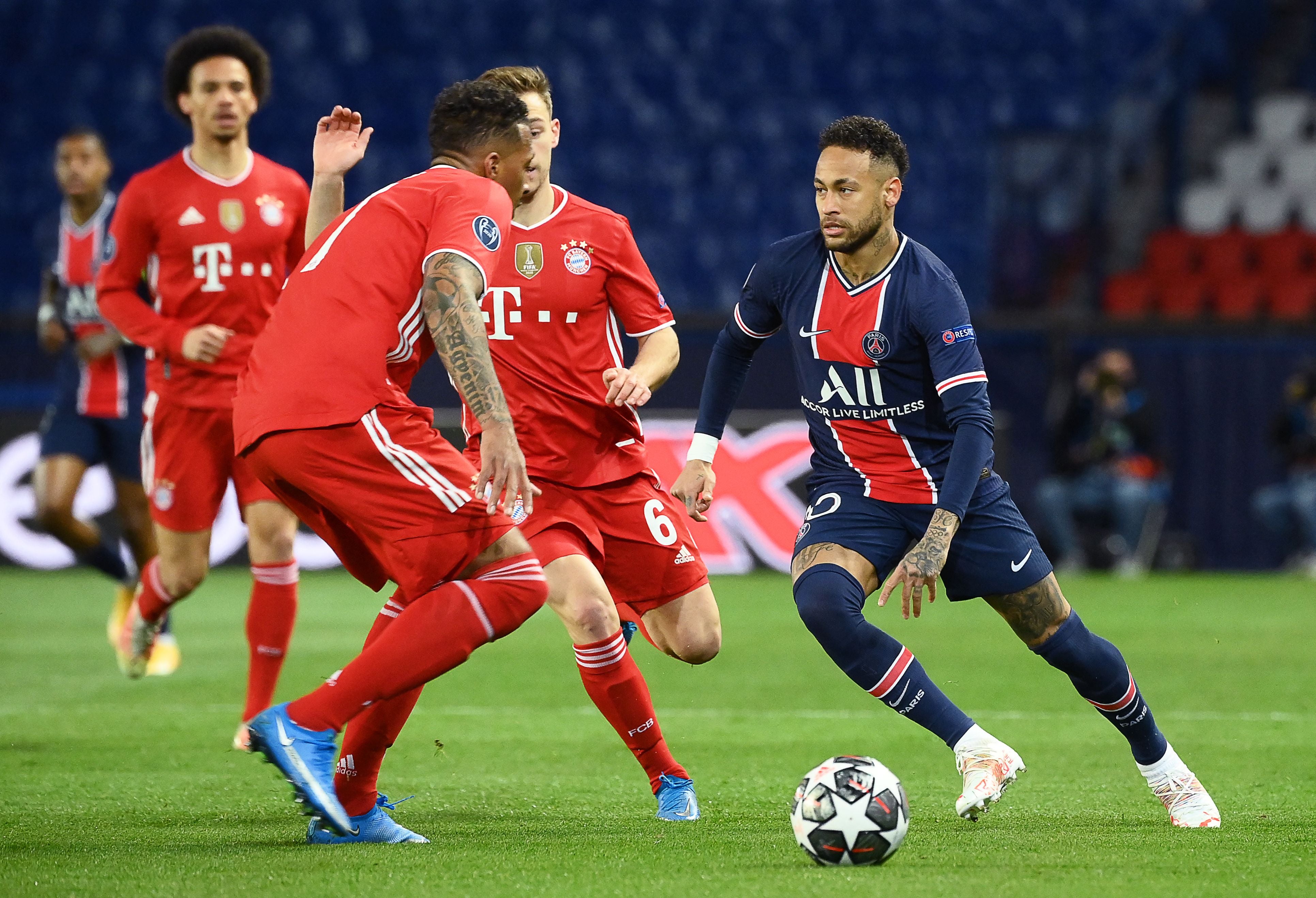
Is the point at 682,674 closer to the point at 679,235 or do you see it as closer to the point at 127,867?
the point at 127,867

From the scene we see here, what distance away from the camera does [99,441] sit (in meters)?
7.79

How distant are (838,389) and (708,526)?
793 centimetres

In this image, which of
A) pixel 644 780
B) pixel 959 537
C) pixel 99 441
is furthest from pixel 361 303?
pixel 99 441

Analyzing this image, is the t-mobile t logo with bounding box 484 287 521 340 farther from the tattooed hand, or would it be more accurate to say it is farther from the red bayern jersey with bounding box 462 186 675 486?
the tattooed hand

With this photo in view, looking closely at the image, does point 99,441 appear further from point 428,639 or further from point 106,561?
point 428,639

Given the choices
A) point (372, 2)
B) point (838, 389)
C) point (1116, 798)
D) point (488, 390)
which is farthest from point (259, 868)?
point (372, 2)

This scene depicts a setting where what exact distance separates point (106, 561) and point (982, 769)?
17.5ft

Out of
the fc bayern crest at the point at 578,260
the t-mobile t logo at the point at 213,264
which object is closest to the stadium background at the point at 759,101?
the t-mobile t logo at the point at 213,264

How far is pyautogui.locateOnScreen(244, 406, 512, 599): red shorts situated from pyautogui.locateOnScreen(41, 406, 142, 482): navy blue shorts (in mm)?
4010

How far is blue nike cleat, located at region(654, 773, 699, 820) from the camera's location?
4562mm

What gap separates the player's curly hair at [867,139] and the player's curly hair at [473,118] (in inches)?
38.2

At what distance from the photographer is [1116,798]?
4965 millimetres

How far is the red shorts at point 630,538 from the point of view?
4.93 meters

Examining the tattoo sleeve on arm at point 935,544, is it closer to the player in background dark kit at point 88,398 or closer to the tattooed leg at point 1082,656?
the tattooed leg at point 1082,656
